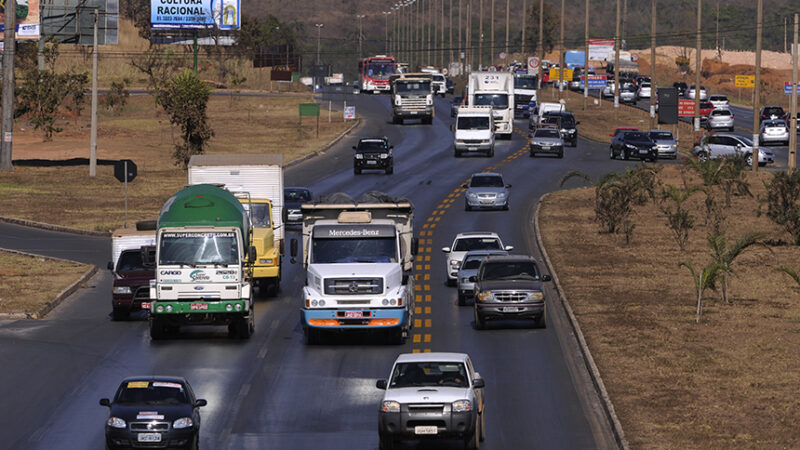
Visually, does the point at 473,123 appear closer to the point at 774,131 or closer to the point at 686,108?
the point at 774,131

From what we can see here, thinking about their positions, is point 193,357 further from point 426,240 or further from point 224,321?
point 426,240

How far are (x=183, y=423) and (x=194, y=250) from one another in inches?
499

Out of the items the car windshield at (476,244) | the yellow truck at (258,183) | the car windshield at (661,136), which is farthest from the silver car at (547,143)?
the yellow truck at (258,183)

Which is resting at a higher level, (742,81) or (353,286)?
(742,81)

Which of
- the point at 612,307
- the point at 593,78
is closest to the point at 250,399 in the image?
the point at 612,307

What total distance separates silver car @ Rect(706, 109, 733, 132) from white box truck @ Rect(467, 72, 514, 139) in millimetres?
21422

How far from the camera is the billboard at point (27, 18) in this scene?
112688mm

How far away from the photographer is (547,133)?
8331 centimetres

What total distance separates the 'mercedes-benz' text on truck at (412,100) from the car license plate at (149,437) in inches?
3049

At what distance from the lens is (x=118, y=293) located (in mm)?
37531

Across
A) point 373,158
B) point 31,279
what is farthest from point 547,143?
point 31,279

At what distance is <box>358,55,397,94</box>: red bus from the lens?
12786 cm

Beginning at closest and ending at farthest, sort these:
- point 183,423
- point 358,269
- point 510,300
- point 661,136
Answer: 1. point 183,423
2. point 358,269
3. point 510,300
4. point 661,136

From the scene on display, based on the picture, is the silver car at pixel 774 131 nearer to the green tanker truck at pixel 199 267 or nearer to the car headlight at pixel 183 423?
the green tanker truck at pixel 199 267
